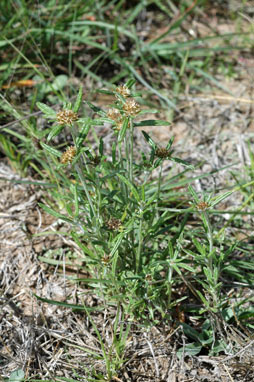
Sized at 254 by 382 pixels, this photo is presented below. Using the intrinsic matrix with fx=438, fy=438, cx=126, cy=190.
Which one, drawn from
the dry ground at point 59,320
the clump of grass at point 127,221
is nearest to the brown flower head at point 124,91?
the clump of grass at point 127,221

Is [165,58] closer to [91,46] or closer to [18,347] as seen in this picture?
[91,46]

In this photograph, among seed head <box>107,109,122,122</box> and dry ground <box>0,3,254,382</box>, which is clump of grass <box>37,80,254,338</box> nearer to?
seed head <box>107,109,122,122</box>

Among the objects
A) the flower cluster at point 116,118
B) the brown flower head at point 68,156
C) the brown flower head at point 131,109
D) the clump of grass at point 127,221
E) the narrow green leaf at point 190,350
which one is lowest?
the narrow green leaf at point 190,350

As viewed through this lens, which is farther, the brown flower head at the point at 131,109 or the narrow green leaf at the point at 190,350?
the narrow green leaf at the point at 190,350

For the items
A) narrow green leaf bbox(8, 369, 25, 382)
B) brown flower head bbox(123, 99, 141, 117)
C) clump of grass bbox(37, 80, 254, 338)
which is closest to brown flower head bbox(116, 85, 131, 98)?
clump of grass bbox(37, 80, 254, 338)

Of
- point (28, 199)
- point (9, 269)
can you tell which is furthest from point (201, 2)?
point (9, 269)

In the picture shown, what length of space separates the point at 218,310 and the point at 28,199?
1.45 m

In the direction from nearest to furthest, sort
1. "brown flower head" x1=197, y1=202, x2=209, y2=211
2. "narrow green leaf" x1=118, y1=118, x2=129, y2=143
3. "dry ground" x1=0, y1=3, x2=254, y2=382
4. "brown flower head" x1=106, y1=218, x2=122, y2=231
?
"narrow green leaf" x1=118, y1=118, x2=129, y2=143 < "brown flower head" x1=197, y1=202, x2=209, y2=211 < "brown flower head" x1=106, y1=218, x2=122, y2=231 < "dry ground" x1=0, y1=3, x2=254, y2=382

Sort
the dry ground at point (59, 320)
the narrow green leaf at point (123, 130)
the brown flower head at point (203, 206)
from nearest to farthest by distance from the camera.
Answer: the narrow green leaf at point (123, 130) → the brown flower head at point (203, 206) → the dry ground at point (59, 320)

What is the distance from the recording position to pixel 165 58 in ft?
12.3

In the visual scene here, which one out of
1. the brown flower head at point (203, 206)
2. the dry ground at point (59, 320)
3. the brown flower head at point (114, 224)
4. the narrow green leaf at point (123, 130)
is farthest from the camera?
the dry ground at point (59, 320)

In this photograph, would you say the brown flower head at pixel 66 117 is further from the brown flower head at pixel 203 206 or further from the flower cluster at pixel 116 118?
the brown flower head at pixel 203 206

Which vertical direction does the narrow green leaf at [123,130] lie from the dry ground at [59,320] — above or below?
above

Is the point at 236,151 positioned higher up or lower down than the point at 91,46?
lower down
